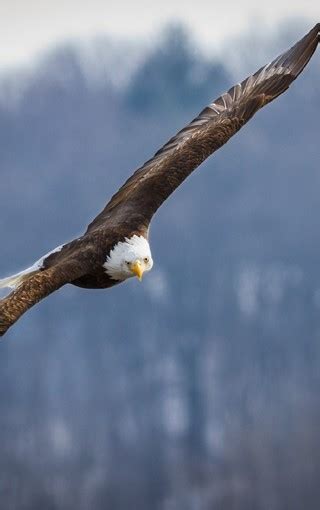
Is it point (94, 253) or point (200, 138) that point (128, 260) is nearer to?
point (94, 253)

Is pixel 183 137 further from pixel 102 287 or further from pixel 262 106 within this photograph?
pixel 102 287

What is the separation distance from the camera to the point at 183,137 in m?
19.5

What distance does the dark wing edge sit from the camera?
15891 mm

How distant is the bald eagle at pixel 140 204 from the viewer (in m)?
17.0

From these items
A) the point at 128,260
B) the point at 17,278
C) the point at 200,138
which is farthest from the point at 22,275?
the point at 200,138

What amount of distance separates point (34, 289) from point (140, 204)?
2569 mm

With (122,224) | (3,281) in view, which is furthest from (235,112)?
(3,281)

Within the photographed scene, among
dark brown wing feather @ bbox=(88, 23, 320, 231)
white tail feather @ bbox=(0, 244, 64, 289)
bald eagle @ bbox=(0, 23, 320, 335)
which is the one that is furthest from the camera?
dark brown wing feather @ bbox=(88, 23, 320, 231)

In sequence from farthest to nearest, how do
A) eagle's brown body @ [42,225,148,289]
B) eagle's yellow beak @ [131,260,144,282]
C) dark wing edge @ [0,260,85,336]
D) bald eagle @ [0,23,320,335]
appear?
eagle's brown body @ [42,225,148,289], eagle's yellow beak @ [131,260,144,282], bald eagle @ [0,23,320,335], dark wing edge @ [0,260,85,336]

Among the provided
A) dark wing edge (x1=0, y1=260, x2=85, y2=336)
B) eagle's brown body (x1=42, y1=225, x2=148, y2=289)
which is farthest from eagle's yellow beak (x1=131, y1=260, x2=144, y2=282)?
dark wing edge (x1=0, y1=260, x2=85, y2=336)

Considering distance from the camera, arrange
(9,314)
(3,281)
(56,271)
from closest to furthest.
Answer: (9,314)
(56,271)
(3,281)

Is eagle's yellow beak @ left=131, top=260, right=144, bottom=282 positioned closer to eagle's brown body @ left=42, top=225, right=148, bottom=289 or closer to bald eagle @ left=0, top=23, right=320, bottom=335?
bald eagle @ left=0, top=23, right=320, bottom=335

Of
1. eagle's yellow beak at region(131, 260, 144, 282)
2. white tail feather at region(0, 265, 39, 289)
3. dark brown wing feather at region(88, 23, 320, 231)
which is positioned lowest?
eagle's yellow beak at region(131, 260, 144, 282)

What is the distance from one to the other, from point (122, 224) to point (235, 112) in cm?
244
